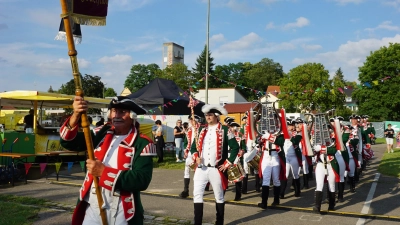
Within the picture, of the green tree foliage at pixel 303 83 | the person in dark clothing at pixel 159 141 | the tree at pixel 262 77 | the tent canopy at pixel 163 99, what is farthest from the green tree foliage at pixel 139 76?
the person in dark clothing at pixel 159 141

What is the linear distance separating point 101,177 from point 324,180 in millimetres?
6473

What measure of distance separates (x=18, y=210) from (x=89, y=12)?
5.61 meters

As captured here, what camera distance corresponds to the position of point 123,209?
3.36m

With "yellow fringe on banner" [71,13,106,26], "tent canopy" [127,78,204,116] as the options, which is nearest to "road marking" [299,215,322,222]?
"yellow fringe on banner" [71,13,106,26]

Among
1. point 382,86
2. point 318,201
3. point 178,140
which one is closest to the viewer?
point 318,201

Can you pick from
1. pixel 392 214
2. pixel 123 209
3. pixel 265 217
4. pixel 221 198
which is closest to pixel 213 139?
pixel 221 198

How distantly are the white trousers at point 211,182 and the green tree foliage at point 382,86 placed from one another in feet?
151

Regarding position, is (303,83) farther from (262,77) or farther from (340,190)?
(340,190)

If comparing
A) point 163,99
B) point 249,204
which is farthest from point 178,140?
point 249,204

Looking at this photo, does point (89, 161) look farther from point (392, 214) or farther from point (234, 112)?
point (234, 112)

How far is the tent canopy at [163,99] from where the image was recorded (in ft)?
72.1

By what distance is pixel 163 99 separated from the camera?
855 inches

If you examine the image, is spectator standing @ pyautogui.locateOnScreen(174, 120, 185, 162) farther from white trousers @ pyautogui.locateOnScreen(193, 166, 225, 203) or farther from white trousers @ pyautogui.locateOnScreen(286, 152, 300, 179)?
white trousers @ pyautogui.locateOnScreen(193, 166, 225, 203)

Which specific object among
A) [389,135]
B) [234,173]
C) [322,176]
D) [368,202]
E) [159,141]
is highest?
[389,135]
